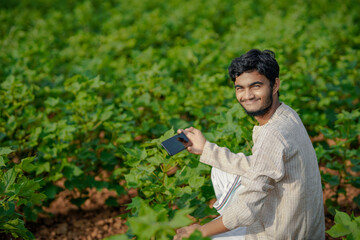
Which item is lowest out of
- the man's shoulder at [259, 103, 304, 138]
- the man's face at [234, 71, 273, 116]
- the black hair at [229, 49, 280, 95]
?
the man's shoulder at [259, 103, 304, 138]

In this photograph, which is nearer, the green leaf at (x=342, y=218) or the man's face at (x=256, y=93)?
the green leaf at (x=342, y=218)

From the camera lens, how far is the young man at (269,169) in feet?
5.37

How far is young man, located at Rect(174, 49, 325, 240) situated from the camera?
1638 mm

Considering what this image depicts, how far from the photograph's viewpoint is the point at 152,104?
3393 mm

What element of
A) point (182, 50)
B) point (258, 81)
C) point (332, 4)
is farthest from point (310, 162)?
point (332, 4)

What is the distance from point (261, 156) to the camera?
64.7 inches

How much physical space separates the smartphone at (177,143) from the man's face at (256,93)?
0.43m

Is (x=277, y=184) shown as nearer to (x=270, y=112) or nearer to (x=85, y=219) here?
(x=270, y=112)

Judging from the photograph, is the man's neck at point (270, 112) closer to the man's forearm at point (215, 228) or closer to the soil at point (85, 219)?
the man's forearm at point (215, 228)

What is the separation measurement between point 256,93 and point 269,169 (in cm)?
48

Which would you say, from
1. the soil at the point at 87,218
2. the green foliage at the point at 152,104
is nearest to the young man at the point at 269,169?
the green foliage at the point at 152,104

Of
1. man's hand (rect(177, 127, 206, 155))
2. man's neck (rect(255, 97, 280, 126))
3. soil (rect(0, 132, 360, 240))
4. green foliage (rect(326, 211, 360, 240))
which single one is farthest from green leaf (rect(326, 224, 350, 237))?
soil (rect(0, 132, 360, 240))

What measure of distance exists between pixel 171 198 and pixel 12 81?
220 centimetres

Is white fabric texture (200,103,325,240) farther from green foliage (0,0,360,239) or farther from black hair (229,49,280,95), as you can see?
green foliage (0,0,360,239)
